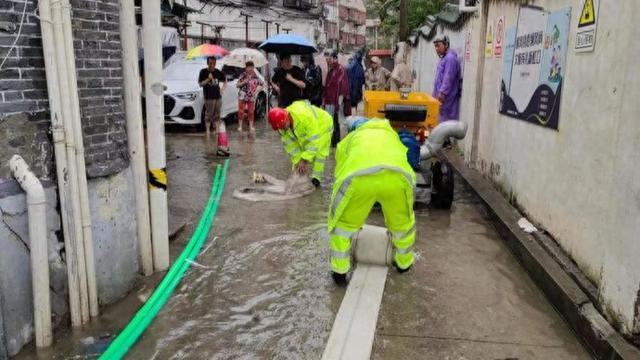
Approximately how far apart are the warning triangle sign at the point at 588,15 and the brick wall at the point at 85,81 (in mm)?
3641

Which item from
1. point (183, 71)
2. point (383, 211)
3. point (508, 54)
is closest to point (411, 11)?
point (183, 71)

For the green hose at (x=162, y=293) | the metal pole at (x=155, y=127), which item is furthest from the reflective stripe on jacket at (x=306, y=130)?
the metal pole at (x=155, y=127)

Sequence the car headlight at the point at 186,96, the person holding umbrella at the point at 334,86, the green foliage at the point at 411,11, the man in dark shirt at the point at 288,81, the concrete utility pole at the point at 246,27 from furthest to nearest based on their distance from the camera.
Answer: the concrete utility pole at the point at 246,27 < the green foliage at the point at 411,11 < the car headlight at the point at 186,96 < the person holding umbrella at the point at 334,86 < the man in dark shirt at the point at 288,81

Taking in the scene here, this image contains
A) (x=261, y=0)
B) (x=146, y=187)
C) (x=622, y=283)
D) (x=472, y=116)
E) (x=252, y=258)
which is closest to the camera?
(x=622, y=283)

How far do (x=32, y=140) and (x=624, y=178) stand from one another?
362 centimetres

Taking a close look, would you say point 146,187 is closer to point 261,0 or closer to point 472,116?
point 472,116

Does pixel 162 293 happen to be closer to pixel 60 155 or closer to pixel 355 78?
pixel 60 155

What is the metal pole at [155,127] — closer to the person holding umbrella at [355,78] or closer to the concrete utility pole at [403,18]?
the person holding umbrella at [355,78]

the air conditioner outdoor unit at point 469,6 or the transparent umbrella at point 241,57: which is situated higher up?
the air conditioner outdoor unit at point 469,6

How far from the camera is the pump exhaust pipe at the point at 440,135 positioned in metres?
6.24

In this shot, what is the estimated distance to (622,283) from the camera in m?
3.31

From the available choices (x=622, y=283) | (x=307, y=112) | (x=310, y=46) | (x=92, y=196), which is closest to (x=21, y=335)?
(x=92, y=196)

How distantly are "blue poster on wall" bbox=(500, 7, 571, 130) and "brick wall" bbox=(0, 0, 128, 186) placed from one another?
12.5 ft

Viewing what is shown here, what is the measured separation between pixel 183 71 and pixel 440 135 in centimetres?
832
